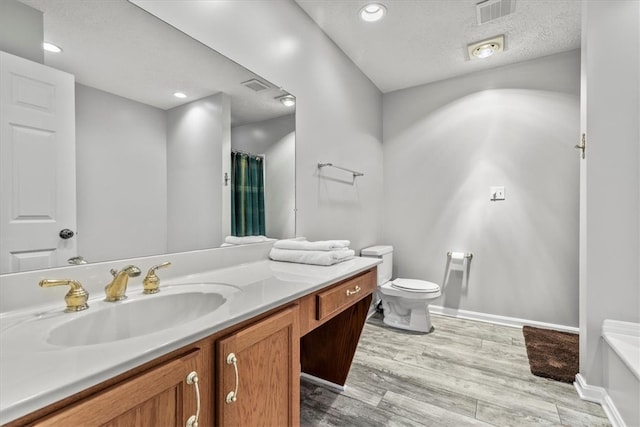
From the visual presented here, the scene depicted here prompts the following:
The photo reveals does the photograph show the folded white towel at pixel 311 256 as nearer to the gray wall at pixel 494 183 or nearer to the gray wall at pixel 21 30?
the gray wall at pixel 21 30

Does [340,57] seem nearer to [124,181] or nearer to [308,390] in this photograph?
[124,181]

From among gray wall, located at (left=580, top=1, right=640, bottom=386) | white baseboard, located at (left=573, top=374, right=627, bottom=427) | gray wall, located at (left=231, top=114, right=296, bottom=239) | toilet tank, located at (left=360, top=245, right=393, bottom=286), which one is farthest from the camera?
toilet tank, located at (left=360, top=245, right=393, bottom=286)

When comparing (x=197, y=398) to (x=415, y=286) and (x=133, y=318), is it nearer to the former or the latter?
(x=133, y=318)

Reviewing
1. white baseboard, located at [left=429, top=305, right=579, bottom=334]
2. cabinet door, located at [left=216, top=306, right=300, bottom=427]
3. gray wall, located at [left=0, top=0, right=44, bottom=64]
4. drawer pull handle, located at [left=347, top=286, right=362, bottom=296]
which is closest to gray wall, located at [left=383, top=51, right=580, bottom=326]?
white baseboard, located at [left=429, top=305, right=579, bottom=334]

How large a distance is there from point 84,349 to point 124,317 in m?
0.35

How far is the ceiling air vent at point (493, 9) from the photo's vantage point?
1.93 meters

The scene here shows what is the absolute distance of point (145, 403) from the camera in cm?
56

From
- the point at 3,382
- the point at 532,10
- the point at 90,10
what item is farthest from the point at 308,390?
the point at 532,10

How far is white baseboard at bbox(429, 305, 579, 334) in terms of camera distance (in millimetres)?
2559

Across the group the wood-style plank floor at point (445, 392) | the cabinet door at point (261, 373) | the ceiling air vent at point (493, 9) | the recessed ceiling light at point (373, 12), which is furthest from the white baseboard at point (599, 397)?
the recessed ceiling light at point (373, 12)

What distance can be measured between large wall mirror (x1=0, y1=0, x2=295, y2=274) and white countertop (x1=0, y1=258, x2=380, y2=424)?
22cm

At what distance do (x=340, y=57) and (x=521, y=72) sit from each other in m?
1.64

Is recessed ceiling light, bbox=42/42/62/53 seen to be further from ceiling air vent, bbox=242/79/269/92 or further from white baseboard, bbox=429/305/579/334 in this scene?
white baseboard, bbox=429/305/579/334

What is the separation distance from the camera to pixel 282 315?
0.93 meters
